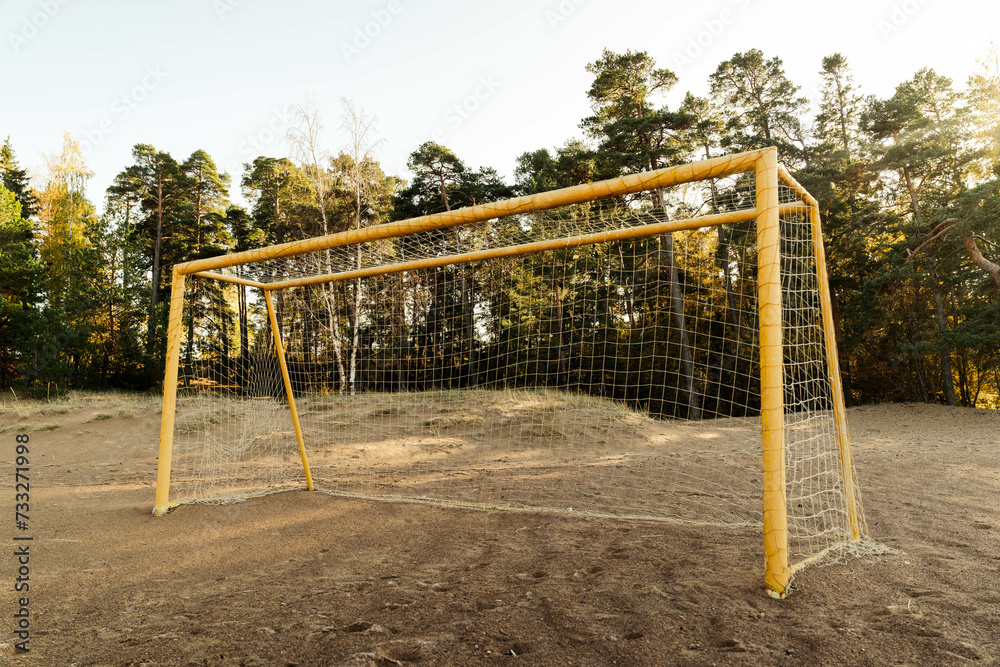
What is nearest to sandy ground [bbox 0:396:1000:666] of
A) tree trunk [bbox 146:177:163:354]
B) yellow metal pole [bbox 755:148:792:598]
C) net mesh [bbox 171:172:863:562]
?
yellow metal pole [bbox 755:148:792:598]

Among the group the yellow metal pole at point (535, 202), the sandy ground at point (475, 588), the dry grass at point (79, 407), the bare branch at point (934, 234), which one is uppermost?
the bare branch at point (934, 234)

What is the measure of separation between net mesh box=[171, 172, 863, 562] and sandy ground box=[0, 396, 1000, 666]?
486 millimetres

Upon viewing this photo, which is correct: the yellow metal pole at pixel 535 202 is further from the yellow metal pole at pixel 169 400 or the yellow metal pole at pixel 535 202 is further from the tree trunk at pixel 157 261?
the tree trunk at pixel 157 261

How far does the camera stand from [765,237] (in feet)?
7.04

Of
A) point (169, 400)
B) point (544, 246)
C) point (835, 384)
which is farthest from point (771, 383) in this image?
point (169, 400)

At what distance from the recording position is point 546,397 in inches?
343

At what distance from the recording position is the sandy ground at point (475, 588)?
170cm

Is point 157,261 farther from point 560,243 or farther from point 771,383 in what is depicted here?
point 771,383

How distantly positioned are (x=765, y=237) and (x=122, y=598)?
3.51m

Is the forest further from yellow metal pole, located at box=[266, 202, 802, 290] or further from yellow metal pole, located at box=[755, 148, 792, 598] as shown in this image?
yellow metal pole, located at box=[755, 148, 792, 598]

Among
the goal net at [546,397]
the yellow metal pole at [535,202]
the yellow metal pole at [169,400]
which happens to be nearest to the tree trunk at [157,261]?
the goal net at [546,397]

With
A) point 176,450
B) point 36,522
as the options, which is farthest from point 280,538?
point 176,450

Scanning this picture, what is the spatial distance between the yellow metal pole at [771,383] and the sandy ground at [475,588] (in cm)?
15

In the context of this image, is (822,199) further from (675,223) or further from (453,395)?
(675,223)
